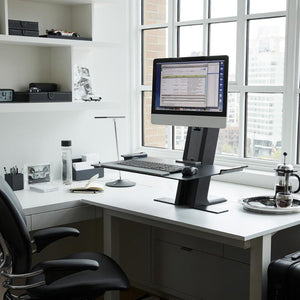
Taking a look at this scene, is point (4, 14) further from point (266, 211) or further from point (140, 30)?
point (266, 211)

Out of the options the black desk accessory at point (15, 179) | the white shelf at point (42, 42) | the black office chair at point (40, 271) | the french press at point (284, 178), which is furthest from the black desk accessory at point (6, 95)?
the french press at point (284, 178)

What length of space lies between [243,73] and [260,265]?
1438mm

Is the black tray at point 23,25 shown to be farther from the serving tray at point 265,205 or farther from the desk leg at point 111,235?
the serving tray at point 265,205

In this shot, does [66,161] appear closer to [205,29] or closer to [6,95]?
[6,95]

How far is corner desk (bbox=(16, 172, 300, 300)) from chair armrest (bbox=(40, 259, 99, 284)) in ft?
1.56

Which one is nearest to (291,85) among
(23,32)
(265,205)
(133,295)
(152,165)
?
(265,205)

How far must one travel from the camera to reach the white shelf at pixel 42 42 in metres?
3.11

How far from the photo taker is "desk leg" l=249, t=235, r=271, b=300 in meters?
2.37

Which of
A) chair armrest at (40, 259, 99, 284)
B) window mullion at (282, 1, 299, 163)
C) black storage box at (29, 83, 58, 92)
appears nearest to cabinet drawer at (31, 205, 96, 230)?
chair armrest at (40, 259, 99, 284)

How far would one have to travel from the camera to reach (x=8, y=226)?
227 cm

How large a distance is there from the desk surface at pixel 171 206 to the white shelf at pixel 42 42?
0.86m

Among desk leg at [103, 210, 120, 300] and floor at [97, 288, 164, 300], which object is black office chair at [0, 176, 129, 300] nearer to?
desk leg at [103, 210, 120, 300]

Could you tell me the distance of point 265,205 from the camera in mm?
2734

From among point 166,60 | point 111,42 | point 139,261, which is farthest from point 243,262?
point 111,42
